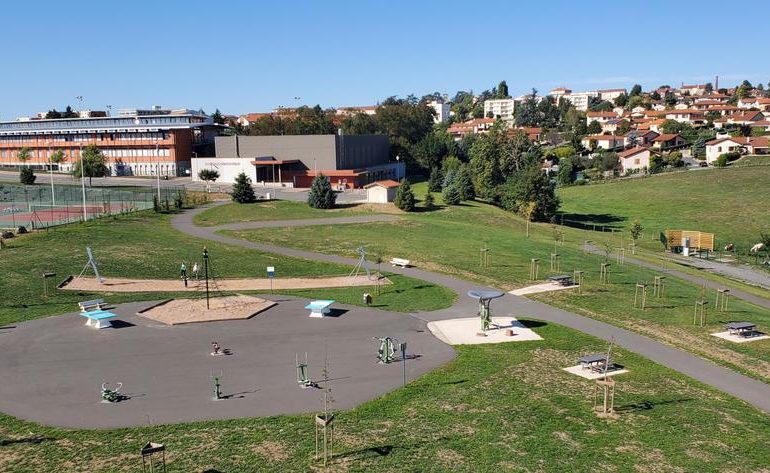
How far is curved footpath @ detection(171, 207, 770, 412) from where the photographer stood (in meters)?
21.1

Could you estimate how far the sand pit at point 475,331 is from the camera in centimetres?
2570

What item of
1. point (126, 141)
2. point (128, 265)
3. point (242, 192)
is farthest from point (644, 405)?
point (126, 141)

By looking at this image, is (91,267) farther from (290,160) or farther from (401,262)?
(290,160)

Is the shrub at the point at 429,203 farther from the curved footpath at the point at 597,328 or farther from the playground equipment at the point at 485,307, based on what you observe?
the playground equipment at the point at 485,307

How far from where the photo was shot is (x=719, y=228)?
69.3m

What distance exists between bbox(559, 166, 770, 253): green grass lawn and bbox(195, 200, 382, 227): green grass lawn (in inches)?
1207

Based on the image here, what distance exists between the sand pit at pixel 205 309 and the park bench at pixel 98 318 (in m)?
1.89

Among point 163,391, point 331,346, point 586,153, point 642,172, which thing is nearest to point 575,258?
point 331,346

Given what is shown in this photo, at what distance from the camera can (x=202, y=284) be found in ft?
115

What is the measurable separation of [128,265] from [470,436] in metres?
28.4

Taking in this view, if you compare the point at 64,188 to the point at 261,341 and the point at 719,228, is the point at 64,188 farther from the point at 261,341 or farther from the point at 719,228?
the point at 719,228

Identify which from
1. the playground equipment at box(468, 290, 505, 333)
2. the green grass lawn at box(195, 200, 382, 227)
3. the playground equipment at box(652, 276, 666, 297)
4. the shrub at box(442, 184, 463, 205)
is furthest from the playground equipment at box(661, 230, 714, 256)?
the playground equipment at box(468, 290, 505, 333)

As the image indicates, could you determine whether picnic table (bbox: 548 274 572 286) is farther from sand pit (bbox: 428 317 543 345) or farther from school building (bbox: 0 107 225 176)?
school building (bbox: 0 107 225 176)

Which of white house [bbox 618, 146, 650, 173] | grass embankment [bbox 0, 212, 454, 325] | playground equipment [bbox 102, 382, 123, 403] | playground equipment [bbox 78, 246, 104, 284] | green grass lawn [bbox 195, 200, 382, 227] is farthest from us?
white house [bbox 618, 146, 650, 173]
